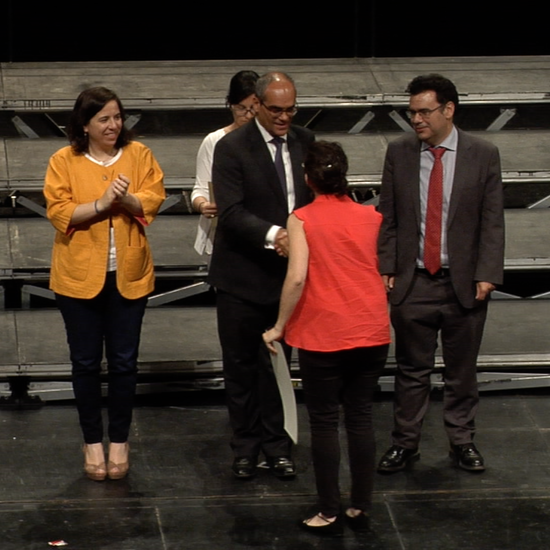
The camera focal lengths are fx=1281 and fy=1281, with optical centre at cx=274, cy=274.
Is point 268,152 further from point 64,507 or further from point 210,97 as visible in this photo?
point 210,97

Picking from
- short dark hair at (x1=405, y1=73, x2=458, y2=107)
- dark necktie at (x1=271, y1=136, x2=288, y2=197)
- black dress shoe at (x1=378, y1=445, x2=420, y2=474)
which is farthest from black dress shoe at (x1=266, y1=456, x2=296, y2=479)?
short dark hair at (x1=405, y1=73, x2=458, y2=107)

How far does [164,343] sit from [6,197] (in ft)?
4.60

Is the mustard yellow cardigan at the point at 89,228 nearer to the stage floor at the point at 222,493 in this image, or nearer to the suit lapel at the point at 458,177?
the stage floor at the point at 222,493

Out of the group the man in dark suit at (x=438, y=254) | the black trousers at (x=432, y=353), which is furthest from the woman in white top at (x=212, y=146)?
the black trousers at (x=432, y=353)

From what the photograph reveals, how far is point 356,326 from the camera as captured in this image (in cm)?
443

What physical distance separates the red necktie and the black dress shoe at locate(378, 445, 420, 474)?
29.5 inches

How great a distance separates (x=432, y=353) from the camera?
5.27 meters

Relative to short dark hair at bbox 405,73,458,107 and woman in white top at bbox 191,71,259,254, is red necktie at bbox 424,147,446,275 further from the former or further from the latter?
woman in white top at bbox 191,71,259,254

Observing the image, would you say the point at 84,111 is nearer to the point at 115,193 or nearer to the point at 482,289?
the point at 115,193

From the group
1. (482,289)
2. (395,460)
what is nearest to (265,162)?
(482,289)

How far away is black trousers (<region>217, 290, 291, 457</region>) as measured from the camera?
5090 millimetres

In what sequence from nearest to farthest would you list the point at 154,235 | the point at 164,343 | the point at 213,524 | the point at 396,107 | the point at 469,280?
the point at 213,524
the point at 469,280
the point at 164,343
the point at 154,235
the point at 396,107

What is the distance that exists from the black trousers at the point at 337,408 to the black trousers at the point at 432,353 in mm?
694

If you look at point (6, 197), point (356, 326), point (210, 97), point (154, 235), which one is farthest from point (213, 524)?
point (210, 97)
